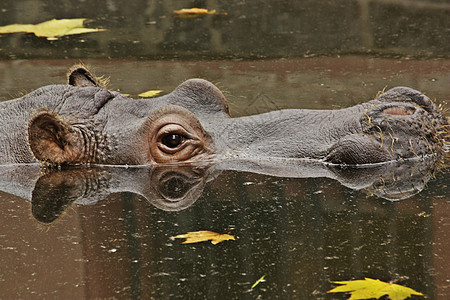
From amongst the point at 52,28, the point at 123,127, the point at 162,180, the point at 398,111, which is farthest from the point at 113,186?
the point at 52,28

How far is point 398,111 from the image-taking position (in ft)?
16.9

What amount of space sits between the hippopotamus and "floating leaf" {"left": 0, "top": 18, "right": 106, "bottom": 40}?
5.16m

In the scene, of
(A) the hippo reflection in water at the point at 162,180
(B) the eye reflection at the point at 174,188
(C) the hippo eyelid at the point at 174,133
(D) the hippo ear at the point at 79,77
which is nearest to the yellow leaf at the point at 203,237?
(A) the hippo reflection in water at the point at 162,180

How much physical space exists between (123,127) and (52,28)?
19.4 ft

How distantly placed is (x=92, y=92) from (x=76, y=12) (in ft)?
21.0

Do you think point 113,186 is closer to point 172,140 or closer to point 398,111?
point 172,140

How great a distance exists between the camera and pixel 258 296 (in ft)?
11.3

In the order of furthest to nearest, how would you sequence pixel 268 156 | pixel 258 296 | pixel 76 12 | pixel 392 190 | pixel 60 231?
pixel 76 12 → pixel 268 156 → pixel 392 190 → pixel 60 231 → pixel 258 296

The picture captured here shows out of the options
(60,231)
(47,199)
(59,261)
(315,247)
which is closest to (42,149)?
(47,199)

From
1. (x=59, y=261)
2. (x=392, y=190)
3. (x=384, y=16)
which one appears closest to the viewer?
(x=59, y=261)

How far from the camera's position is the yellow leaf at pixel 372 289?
11.1 feet

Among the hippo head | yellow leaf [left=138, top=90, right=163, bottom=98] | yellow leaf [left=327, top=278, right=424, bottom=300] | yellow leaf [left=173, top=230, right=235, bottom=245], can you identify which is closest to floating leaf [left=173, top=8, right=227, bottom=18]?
yellow leaf [left=138, top=90, right=163, bottom=98]

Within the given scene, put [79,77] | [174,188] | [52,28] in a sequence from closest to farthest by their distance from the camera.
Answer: [174,188], [79,77], [52,28]

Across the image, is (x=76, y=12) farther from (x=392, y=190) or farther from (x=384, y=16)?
(x=392, y=190)
